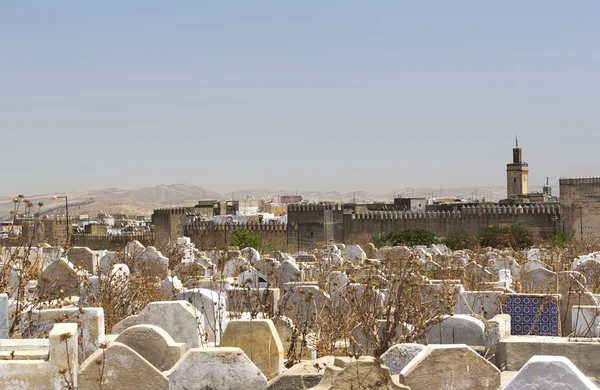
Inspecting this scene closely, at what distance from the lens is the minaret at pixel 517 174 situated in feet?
233

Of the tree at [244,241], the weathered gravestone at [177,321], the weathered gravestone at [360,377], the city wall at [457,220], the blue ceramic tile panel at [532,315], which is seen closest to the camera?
the weathered gravestone at [360,377]

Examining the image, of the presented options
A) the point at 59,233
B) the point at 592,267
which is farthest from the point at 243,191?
the point at 592,267

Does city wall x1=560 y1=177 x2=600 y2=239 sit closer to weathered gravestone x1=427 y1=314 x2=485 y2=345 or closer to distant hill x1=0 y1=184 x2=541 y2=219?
weathered gravestone x1=427 y1=314 x2=485 y2=345

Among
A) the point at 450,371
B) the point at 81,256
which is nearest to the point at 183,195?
the point at 81,256

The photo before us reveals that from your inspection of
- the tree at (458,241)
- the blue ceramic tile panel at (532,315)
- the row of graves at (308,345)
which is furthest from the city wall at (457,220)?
the blue ceramic tile panel at (532,315)

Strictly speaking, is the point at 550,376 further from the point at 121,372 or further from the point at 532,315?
the point at 532,315

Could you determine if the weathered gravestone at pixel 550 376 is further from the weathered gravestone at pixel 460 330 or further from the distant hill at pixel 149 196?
the distant hill at pixel 149 196

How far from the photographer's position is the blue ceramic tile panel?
755cm

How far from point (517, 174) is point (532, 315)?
212 ft

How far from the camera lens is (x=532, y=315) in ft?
25.3

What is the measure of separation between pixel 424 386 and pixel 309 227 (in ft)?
124

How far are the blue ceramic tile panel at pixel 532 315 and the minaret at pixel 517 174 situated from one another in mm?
63921

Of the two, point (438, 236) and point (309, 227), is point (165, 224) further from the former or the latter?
point (438, 236)

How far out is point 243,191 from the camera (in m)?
174
